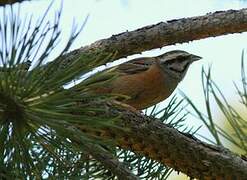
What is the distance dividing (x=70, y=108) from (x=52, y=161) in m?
0.58

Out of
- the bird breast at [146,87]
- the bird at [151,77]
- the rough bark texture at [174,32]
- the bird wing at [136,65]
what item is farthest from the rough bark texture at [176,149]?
the bird wing at [136,65]

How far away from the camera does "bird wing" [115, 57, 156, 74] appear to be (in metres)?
4.15

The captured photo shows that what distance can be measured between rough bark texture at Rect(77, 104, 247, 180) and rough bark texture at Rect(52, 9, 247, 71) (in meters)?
0.84

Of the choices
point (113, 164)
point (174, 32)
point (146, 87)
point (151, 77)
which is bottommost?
point (113, 164)

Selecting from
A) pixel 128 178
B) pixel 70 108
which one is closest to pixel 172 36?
pixel 128 178

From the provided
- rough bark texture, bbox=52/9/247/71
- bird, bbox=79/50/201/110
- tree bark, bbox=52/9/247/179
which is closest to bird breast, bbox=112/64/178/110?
bird, bbox=79/50/201/110

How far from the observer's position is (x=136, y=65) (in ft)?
14.0

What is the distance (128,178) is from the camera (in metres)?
2.16

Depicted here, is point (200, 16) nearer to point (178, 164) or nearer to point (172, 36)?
point (172, 36)

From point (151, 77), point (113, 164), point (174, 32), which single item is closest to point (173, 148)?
point (113, 164)

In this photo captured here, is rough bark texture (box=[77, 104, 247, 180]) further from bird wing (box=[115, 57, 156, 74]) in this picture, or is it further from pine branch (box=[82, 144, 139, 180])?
bird wing (box=[115, 57, 156, 74])

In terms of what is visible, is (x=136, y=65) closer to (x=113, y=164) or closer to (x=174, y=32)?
(x=174, y=32)

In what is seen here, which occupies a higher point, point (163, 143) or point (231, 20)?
point (231, 20)

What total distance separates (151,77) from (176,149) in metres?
2.06
